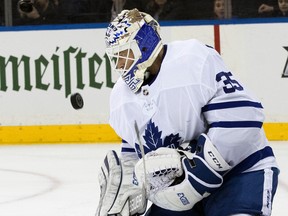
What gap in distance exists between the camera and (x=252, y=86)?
21.6ft

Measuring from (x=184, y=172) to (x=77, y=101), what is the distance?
444 cm

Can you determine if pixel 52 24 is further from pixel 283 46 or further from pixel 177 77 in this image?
pixel 177 77

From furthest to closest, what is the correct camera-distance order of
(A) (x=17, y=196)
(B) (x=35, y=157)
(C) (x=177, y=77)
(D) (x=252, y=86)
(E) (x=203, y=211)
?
(D) (x=252, y=86), (B) (x=35, y=157), (A) (x=17, y=196), (E) (x=203, y=211), (C) (x=177, y=77)

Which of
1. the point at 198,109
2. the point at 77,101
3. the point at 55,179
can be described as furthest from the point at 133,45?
the point at 77,101

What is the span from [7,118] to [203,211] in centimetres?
441

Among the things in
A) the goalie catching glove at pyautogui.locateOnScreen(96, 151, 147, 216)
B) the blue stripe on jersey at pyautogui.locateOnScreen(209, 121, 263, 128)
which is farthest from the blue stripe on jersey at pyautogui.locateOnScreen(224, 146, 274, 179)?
the goalie catching glove at pyautogui.locateOnScreen(96, 151, 147, 216)

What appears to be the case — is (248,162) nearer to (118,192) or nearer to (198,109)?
(198,109)

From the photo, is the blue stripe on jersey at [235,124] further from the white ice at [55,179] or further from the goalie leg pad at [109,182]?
the white ice at [55,179]

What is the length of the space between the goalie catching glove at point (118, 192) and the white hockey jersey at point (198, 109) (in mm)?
81

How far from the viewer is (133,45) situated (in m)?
2.36

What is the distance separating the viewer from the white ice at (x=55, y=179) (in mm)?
4134

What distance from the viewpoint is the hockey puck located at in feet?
22.0

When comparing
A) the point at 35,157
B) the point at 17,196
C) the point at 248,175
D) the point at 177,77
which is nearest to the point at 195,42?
the point at 177,77

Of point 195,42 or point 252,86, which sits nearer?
point 195,42
